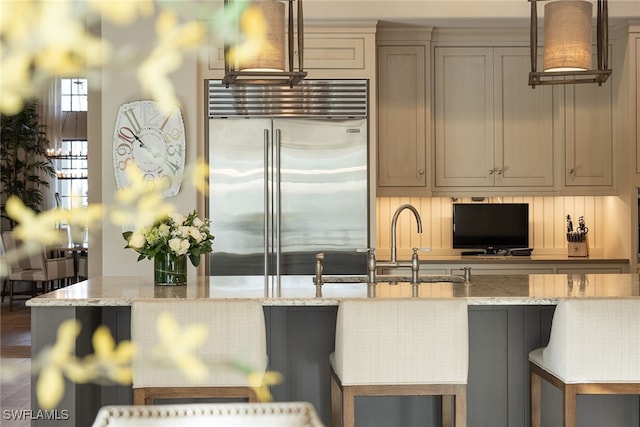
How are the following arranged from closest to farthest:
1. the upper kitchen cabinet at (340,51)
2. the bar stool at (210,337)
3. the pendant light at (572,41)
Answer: the bar stool at (210,337), the pendant light at (572,41), the upper kitchen cabinet at (340,51)

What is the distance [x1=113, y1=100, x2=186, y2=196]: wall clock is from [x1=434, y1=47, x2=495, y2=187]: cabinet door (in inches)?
71.9

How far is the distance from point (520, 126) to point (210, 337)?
3.54 metres

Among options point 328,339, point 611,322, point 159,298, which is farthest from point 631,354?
point 159,298

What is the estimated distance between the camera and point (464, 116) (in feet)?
18.0

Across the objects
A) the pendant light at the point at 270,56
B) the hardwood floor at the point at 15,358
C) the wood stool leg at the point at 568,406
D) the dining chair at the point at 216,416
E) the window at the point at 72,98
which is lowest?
the hardwood floor at the point at 15,358

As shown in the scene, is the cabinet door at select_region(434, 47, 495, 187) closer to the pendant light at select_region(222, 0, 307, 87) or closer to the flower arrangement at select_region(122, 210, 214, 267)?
the flower arrangement at select_region(122, 210, 214, 267)

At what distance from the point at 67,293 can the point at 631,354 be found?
2075 mm

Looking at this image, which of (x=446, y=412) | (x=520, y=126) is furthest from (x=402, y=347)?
(x=520, y=126)

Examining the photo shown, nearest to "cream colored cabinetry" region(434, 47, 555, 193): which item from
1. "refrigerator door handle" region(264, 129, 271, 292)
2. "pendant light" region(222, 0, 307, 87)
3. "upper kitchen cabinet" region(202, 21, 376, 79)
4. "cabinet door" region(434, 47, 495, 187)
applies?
"cabinet door" region(434, 47, 495, 187)

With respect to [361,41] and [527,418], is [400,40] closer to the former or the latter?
[361,41]

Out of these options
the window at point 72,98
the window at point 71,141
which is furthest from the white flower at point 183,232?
the window at point 72,98

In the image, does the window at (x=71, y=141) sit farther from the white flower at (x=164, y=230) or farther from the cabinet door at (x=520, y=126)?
the white flower at (x=164, y=230)

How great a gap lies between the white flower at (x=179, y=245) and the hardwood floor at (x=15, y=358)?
0.70m

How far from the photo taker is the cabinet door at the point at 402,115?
538 cm
